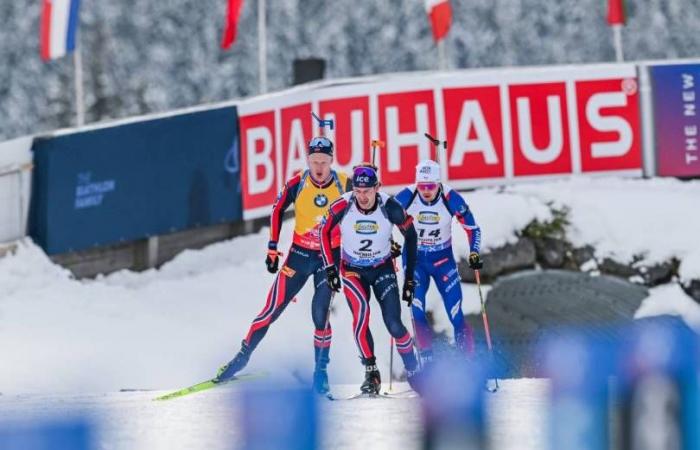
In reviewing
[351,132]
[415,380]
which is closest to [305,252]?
[415,380]

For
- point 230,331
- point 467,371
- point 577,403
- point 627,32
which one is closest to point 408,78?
point 230,331

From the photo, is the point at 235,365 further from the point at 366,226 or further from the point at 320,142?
the point at 320,142

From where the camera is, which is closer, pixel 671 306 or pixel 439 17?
pixel 671 306

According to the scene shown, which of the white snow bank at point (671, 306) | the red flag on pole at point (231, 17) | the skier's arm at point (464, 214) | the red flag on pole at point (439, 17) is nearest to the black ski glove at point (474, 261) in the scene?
the skier's arm at point (464, 214)

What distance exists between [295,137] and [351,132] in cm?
86

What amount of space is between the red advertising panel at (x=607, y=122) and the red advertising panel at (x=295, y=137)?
376 cm

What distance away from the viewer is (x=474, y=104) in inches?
708

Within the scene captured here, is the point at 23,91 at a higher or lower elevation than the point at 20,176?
higher

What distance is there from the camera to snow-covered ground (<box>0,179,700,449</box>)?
1430cm

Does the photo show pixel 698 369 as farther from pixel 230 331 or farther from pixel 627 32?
pixel 627 32

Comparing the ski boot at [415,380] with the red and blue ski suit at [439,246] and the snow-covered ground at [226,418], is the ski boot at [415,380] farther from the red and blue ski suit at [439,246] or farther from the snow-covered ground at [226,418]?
the red and blue ski suit at [439,246]

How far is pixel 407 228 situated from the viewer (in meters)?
10.3

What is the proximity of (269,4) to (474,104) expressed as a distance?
51.6m

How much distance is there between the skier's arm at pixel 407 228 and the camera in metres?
10.1
